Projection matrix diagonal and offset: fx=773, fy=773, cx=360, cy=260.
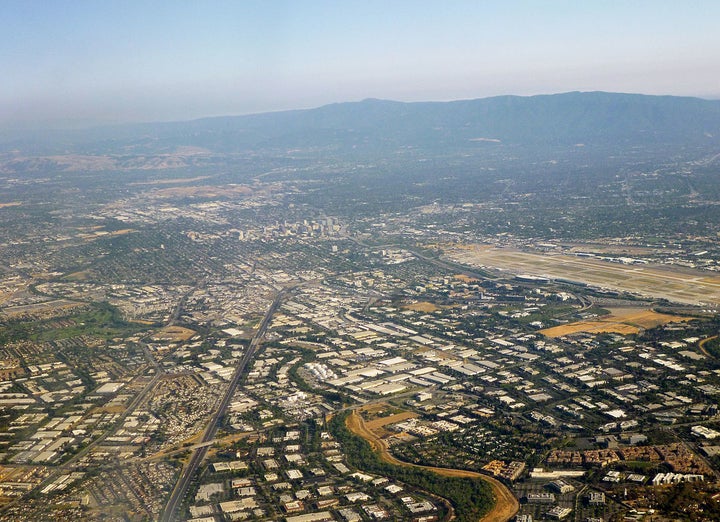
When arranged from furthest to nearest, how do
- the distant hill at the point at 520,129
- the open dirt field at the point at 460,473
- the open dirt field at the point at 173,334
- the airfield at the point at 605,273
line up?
the distant hill at the point at 520,129
the airfield at the point at 605,273
the open dirt field at the point at 173,334
the open dirt field at the point at 460,473

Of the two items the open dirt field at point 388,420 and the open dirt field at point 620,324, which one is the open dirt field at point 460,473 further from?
the open dirt field at point 620,324

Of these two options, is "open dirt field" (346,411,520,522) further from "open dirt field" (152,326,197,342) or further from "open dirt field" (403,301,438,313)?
"open dirt field" (403,301,438,313)

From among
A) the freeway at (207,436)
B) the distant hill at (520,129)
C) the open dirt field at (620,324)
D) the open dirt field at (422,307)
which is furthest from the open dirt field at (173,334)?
the distant hill at (520,129)

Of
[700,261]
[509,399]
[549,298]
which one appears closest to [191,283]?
[549,298]

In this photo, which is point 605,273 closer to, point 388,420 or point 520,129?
point 388,420

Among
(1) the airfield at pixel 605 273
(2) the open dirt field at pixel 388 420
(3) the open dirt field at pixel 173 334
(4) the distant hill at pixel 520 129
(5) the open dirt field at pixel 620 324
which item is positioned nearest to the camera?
(2) the open dirt field at pixel 388 420

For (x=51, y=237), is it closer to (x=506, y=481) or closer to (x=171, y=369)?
(x=171, y=369)

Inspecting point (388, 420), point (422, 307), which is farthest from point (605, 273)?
point (388, 420)

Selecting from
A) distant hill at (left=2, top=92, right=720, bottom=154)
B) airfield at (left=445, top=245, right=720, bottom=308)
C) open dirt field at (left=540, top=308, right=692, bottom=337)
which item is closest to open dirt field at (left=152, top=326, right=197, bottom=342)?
open dirt field at (left=540, top=308, right=692, bottom=337)
